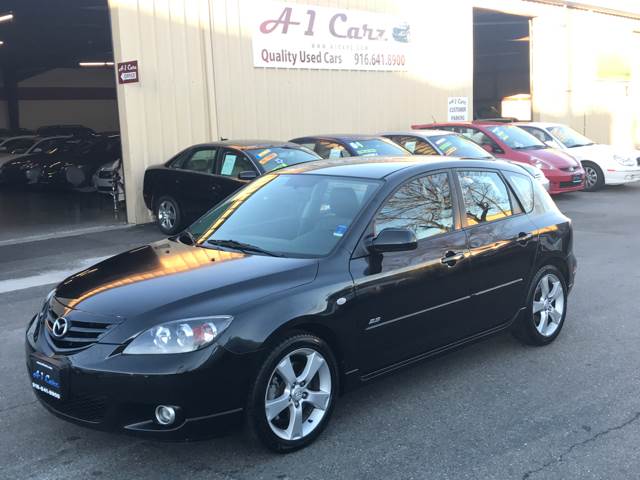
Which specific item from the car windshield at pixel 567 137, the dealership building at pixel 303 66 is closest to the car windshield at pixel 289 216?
the dealership building at pixel 303 66

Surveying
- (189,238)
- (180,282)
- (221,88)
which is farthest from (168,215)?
(180,282)

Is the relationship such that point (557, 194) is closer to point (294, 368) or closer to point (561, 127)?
point (561, 127)

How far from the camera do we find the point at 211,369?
3.56 m

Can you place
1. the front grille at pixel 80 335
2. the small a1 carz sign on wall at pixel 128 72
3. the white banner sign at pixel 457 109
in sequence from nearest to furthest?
the front grille at pixel 80 335
the small a1 carz sign on wall at pixel 128 72
the white banner sign at pixel 457 109

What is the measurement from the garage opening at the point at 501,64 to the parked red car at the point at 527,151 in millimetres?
6304

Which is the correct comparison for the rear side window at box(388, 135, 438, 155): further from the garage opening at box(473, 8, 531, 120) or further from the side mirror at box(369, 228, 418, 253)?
the side mirror at box(369, 228, 418, 253)

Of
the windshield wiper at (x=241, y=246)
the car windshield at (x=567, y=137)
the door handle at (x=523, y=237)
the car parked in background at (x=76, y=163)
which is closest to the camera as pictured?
the windshield wiper at (x=241, y=246)

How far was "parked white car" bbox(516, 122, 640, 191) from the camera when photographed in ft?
54.2

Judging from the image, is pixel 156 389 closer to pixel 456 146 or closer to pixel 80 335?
pixel 80 335

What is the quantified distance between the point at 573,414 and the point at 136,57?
34.7 feet

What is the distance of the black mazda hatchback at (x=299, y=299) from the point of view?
11.8ft

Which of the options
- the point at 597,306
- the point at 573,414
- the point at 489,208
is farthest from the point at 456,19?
the point at 573,414

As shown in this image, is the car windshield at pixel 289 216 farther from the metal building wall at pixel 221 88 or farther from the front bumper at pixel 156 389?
the metal building wall at pixel 221 88

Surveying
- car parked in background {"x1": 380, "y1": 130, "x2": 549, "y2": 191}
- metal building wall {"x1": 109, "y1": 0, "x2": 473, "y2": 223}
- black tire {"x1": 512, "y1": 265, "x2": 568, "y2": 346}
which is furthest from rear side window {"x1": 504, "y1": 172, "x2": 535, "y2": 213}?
metal building wall {"x1": 109, "y1": 0, "x2": 473, "y2": 223}
